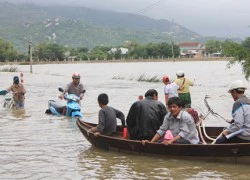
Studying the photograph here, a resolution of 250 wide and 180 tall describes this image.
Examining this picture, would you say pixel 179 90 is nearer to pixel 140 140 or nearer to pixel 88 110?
pixel 140 140

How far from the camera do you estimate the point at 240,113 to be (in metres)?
8.79

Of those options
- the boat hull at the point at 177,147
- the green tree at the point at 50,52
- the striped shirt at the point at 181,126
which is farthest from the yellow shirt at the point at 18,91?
the green tree at the point at 50,52

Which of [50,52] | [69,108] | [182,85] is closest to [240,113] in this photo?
[182,85]

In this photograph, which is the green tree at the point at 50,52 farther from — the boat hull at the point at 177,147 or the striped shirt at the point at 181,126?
the striped shirt at the point at 181,126

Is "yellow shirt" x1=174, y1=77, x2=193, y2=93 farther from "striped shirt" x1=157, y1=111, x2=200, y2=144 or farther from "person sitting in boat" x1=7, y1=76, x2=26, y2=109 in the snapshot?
"person sitting in boat" x1=7, y1=76, x2=26, y2=109

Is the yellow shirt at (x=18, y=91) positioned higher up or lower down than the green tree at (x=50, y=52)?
lower down

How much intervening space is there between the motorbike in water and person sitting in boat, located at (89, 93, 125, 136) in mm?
5605

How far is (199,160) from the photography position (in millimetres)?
9703

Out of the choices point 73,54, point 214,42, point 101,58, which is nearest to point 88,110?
point 101,58

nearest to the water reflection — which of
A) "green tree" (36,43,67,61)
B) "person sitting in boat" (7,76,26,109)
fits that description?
"person sitting in boat" (7,76,26,109)

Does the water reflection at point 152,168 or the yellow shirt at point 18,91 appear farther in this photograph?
the yellow shirt at point 18,91

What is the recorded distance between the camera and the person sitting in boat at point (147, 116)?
404 inches

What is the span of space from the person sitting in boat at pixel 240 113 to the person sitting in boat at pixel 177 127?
851 millimetres

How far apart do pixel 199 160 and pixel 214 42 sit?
178840 mm
